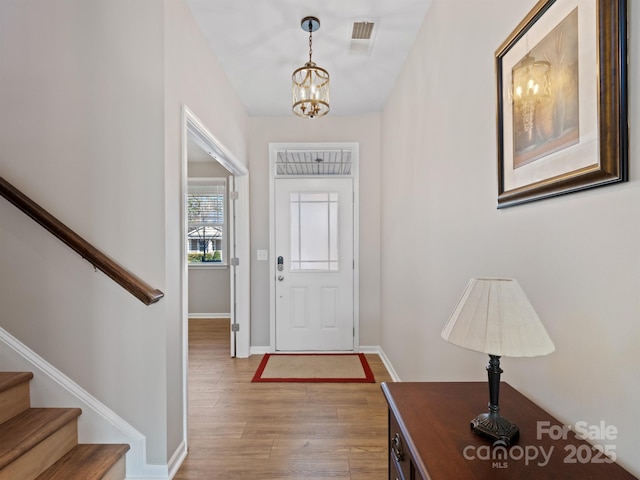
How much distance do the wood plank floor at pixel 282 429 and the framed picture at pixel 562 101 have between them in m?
1.69

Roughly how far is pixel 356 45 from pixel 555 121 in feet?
6.41

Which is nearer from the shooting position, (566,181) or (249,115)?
(566,181)

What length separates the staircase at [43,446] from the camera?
1.44 metres

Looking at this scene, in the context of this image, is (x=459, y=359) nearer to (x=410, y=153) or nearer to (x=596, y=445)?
(x=596, y=445)

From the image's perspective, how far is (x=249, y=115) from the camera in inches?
150

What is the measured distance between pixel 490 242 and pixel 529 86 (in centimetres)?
59

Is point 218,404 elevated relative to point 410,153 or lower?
lower

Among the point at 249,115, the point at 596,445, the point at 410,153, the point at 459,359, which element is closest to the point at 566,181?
the point at 596,445

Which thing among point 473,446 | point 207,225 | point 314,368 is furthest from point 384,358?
point 207,225

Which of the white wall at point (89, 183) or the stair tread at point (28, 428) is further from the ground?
the white wall at point (89, 183)

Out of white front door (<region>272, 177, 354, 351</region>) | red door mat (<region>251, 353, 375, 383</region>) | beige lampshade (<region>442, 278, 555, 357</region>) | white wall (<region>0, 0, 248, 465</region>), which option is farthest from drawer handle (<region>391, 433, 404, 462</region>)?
white front door (<region>272, 177, 354, 351</region>)

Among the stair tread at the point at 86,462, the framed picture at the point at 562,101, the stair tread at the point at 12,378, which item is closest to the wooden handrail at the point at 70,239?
the stair tread at the point at 12,378

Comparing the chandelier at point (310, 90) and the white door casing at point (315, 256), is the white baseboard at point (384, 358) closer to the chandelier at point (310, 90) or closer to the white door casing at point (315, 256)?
the white door casing at point (315, 256)

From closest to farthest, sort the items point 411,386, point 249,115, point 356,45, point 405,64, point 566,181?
point 566,181 → point 411,386 → point 356,45 → point 405,64 → point 249,115
